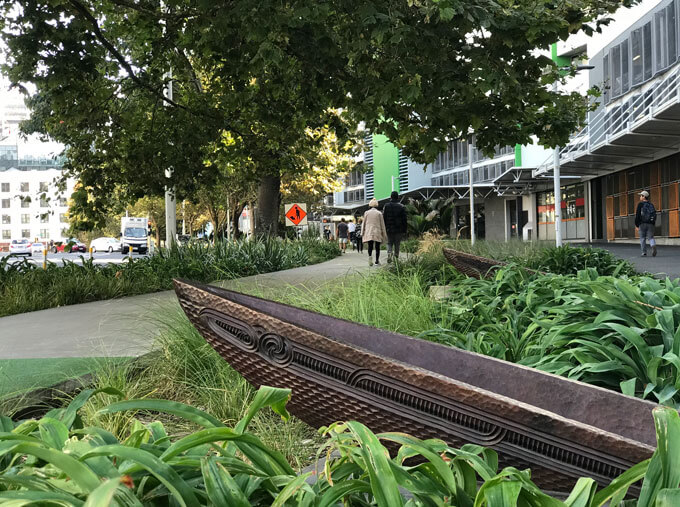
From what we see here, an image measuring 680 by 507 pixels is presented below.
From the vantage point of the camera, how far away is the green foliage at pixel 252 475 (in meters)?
0.97

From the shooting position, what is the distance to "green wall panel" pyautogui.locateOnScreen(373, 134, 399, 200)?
56688 millimetres

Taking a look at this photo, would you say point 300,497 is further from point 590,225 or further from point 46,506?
point 590,225

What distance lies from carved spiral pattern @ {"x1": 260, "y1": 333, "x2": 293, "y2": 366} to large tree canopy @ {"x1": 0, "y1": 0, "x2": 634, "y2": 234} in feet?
11.2

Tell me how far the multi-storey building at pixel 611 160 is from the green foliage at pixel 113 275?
7062mm

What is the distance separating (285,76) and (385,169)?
160ft

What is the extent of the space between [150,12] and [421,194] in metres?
43.7

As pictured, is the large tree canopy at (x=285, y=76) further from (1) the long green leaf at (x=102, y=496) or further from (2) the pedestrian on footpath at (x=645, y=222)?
(2) the pedestrian on footpath at (x=645, y=222)

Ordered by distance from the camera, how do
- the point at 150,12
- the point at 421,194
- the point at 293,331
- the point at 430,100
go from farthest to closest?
1. the point at 421,194
2. the point at 150,12
3. the point at 430,100
4. the point at 293,331

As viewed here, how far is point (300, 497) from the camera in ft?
3.55

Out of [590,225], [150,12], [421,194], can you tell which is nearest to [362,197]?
[421,194]

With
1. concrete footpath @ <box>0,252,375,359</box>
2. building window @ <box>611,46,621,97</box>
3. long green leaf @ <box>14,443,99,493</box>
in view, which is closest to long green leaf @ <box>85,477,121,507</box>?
long green leaf @ <box>14,443,99,493</box>

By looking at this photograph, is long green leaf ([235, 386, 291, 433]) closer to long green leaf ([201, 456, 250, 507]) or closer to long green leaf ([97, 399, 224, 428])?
long green leaf ([97, 399, 224, 428])

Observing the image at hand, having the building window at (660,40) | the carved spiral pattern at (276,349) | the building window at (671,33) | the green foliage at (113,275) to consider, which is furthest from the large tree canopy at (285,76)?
the building window at (660,40)

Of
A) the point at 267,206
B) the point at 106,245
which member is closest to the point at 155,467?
the point at 267,206
